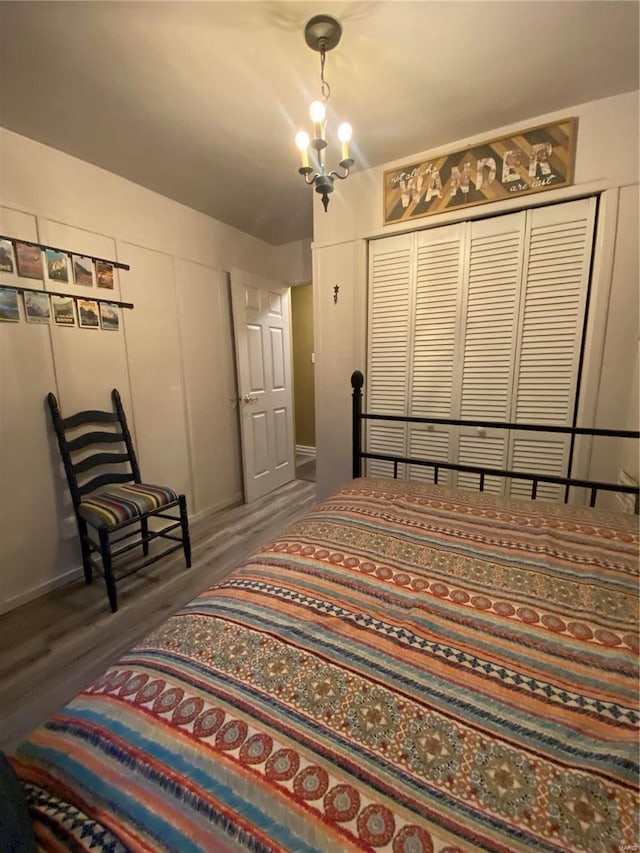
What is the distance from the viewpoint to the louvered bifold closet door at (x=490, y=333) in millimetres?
2100

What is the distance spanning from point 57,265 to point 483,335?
254cm

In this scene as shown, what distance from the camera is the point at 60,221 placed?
203 cm

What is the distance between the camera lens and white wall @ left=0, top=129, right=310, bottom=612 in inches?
74.7

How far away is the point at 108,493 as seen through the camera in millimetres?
2121

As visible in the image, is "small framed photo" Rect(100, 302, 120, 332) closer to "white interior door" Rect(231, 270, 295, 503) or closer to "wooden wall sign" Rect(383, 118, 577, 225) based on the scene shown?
"white interior door" Rect(231, 270, 295, 503)

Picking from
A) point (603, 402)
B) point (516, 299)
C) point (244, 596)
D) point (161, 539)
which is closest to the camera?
point (244, 596)

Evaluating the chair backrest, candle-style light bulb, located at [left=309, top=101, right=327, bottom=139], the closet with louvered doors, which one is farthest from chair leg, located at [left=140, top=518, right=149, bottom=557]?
candle-style light bulb, located at [left=309, top=101, right=327, bottom=139]

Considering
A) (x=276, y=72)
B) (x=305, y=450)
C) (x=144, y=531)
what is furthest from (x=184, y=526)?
(x=305, y=450)

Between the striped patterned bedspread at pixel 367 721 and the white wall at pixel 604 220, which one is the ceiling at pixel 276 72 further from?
the striped patterned bedspread at pixel 367 721

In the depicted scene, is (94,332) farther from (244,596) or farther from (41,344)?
(244,596)

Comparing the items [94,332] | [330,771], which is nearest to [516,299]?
[330,771]

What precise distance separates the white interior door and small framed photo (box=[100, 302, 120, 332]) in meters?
0.95

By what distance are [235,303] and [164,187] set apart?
2.97 feet

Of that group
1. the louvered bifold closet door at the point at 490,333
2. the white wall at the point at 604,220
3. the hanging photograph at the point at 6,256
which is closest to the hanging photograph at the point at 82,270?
the hanging photograph at the point at 6,256
